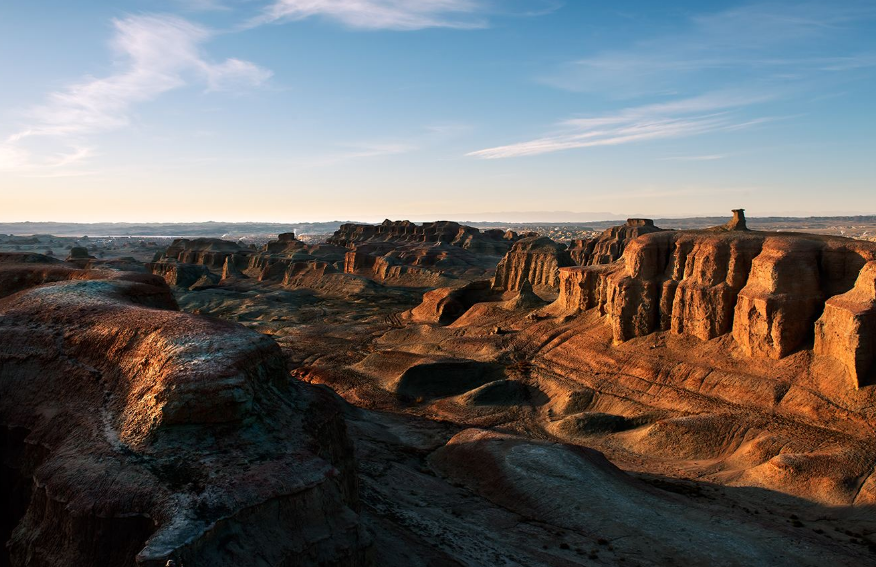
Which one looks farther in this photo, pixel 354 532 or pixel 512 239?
pixel 512 239

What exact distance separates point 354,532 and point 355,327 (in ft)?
172

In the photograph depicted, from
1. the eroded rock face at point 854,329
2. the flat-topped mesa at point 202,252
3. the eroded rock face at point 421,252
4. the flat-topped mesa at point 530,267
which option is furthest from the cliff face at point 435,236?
the eroded rock face at point 854,329

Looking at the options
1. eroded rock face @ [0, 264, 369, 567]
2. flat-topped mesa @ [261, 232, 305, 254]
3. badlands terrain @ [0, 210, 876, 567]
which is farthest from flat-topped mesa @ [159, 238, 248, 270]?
eroded rock face @ [0, 264, 369, 567]

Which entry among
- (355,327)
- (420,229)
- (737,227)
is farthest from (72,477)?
(420,229)

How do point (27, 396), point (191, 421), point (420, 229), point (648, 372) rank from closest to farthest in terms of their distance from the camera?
point (191, 421) < point (27, 396) < point (648, 372) < point (420, 229)

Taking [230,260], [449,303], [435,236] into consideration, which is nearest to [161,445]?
[449,303]

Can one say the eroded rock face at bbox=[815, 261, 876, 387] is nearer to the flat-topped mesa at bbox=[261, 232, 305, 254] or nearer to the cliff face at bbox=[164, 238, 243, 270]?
the cliff face at bbox=[164, 238, 243, 270]

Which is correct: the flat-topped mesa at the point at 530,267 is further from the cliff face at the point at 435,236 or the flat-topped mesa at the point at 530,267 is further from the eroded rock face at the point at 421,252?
the cliff face at the point at 435,236

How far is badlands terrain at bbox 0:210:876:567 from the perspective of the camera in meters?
14.7

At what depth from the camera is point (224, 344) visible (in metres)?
19.0

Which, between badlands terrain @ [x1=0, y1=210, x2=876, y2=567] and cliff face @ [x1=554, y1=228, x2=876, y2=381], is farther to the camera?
cliff face @ [x1=554, y1=228, x2=876, y2=381]

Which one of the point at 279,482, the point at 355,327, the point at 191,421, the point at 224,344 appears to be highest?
the point at 224,344

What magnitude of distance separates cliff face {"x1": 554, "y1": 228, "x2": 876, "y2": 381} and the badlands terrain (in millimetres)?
→ 133

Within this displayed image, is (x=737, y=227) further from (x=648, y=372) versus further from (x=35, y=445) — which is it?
(x=35, y=445)
